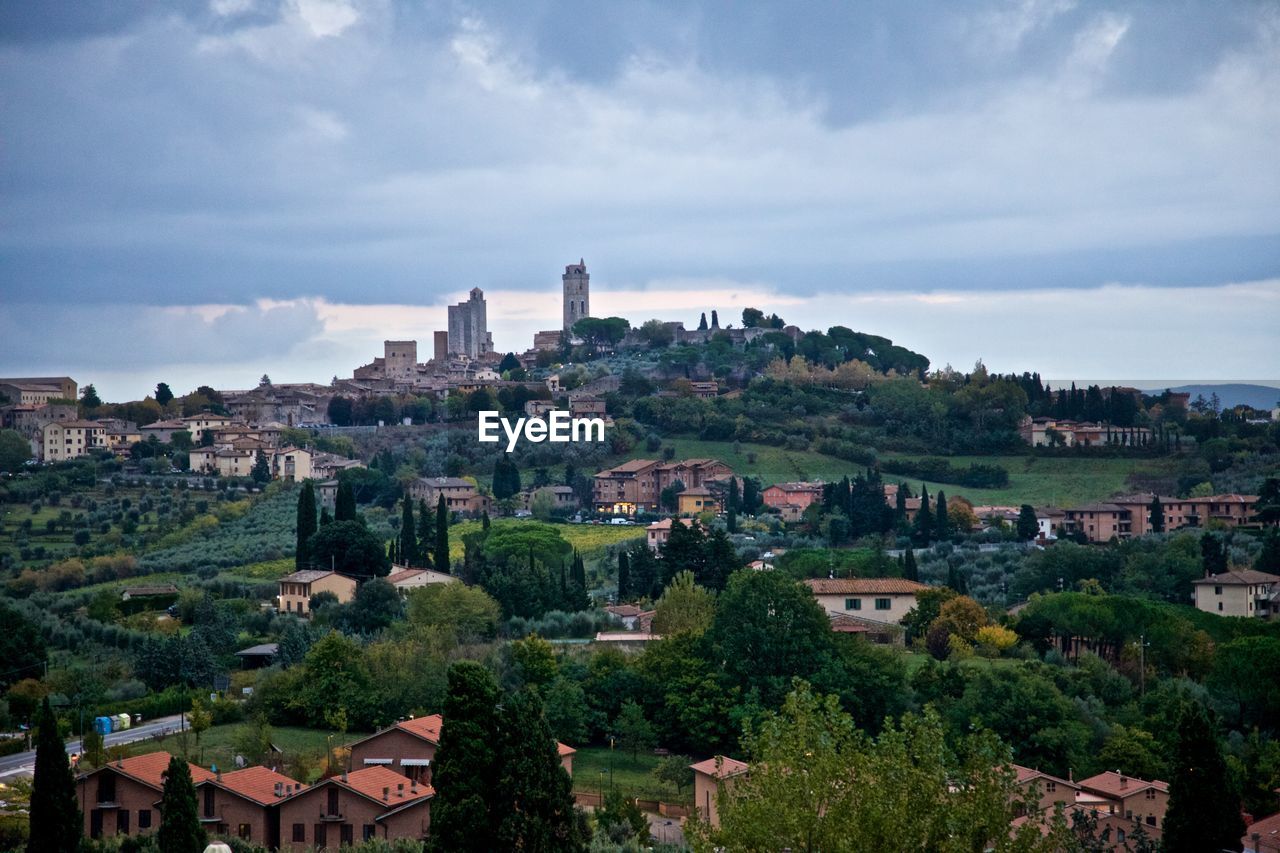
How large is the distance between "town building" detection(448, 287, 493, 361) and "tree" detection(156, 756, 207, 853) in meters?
121

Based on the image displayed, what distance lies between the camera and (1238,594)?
47844mm

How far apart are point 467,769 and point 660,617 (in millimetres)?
20085

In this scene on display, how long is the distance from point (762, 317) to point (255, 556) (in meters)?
68.4

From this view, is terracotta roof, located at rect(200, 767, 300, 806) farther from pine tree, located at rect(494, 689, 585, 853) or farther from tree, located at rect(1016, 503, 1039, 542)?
tree, located at rect(1016, 503, 1039, 542)

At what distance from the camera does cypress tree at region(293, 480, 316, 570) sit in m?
49.8

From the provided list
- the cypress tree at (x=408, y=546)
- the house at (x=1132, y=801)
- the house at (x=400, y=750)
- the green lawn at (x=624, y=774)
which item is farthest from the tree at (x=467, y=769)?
the cypress tree at (x=408, y=546)

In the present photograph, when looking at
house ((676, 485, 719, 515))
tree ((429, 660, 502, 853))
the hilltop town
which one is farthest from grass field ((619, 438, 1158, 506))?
tree ((429, 660, 502, 853))

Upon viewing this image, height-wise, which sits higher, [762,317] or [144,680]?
[762,317]

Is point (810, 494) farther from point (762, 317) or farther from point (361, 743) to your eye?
point (762, 317)

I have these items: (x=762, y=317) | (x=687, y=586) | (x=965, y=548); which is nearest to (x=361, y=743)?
(x=687, y=586)

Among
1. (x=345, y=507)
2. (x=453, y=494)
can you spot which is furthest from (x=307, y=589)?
(x=453, y=494)

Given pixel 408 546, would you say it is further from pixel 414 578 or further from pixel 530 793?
pixel 530 793

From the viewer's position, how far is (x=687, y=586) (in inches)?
1720

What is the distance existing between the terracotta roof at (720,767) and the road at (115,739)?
10.1 metres
